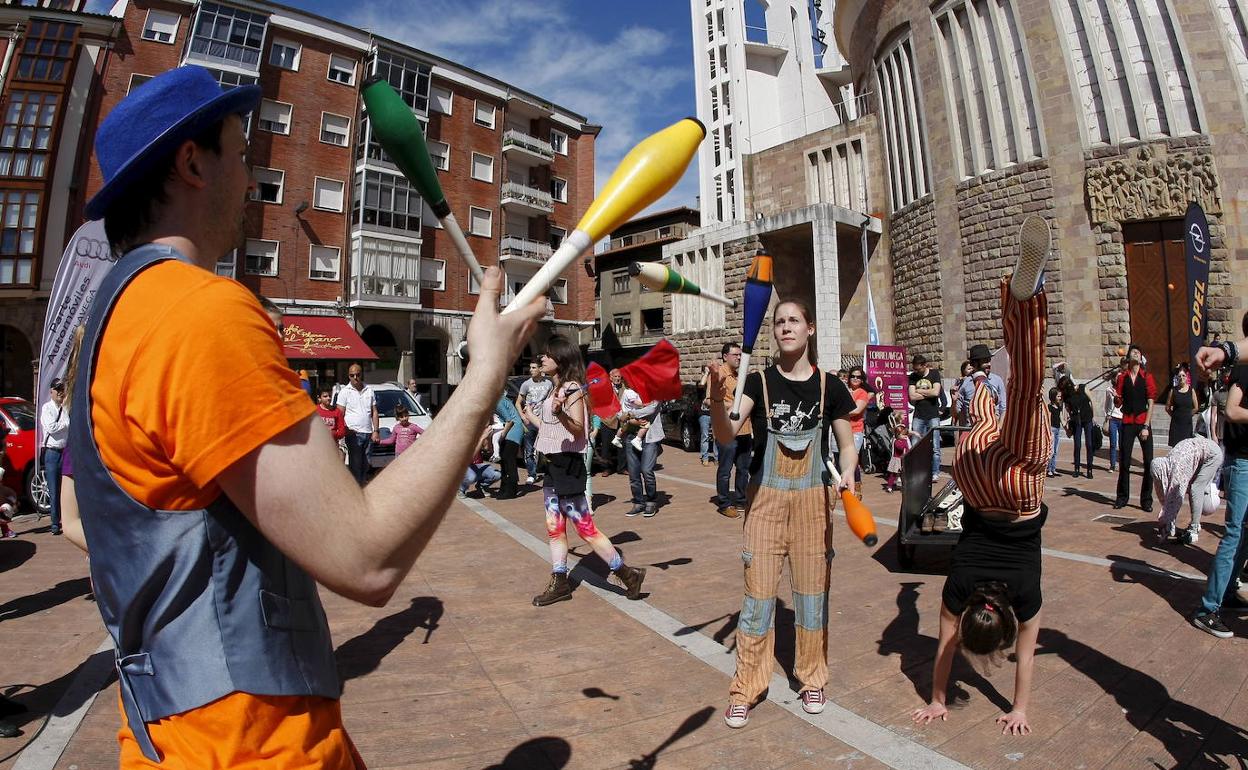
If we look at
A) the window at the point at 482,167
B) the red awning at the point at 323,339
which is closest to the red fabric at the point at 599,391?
the red awning at the point at 323,339

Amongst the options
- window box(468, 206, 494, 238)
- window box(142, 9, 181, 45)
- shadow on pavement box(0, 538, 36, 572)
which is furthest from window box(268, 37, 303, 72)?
shadow on pavement box(0, 538, 36, 572)

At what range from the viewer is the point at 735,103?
38.4 meters

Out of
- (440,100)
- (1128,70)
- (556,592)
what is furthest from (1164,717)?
(440,100)

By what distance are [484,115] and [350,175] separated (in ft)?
23.7

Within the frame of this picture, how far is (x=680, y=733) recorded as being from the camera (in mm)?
3320

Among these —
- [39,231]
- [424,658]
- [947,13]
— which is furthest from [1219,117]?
[39,231]

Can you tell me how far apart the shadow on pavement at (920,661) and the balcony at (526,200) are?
96.6ft

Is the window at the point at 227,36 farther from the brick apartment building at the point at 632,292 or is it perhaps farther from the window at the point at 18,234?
the brick apartment building at the point at 632,292

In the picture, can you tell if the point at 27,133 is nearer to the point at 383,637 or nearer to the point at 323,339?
the point at 323,339

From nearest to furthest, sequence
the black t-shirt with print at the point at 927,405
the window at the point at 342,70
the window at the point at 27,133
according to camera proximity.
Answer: the black t-shirt with print at the point at 927,405 < the window at the point at 27,133 < the window at the point at 342,70

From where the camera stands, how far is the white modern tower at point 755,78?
3850 centimetres

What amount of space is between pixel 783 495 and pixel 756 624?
0.68 meters

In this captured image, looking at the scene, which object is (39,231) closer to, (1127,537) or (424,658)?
(424,658)

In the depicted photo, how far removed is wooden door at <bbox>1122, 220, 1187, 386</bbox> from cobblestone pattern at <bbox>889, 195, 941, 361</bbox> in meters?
4.75
